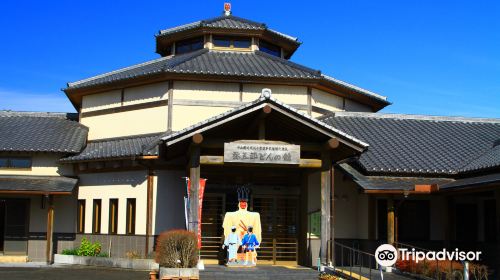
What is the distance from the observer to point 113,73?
86.3 feet

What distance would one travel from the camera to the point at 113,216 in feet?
75.3

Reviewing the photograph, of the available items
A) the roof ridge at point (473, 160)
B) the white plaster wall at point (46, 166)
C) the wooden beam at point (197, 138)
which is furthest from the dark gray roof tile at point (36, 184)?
the roof ridge at point (473, 160)

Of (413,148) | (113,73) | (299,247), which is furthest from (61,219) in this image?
(413,148)

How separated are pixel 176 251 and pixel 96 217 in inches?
353

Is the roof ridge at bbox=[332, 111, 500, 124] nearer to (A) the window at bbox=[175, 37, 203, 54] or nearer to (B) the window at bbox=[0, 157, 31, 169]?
(A) the window at bbox=[175, 37, 203, 54]

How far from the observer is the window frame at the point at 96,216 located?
23328 millimetres

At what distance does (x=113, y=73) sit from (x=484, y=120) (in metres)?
15.3

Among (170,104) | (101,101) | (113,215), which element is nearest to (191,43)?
(101,101)

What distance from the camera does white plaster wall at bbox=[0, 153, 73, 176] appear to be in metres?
24.4

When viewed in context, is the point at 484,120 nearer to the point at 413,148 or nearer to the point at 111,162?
the point at 413,148

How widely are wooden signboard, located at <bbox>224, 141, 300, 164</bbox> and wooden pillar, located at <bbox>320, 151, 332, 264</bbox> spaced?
945mm

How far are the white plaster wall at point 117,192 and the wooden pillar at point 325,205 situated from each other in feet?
22.8

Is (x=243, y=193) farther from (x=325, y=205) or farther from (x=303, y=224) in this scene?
(x=325, y=205)

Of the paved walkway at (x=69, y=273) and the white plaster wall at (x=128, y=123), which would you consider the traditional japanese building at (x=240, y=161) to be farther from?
the paved walkway at (x=69, y=273)
